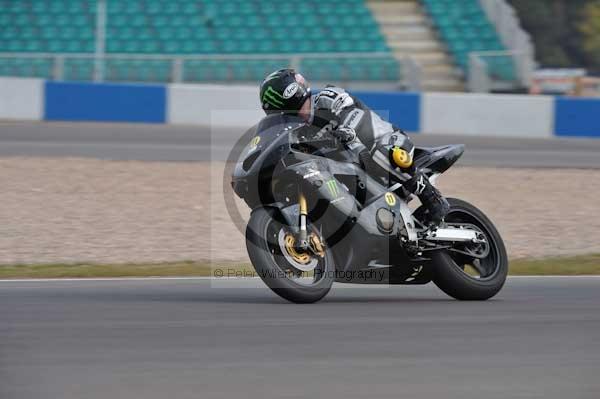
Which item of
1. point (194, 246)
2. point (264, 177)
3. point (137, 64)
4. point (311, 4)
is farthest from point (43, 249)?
point (311, 4)

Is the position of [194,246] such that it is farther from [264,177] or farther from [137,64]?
[137,64]

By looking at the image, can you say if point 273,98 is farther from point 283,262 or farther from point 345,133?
point 283,262

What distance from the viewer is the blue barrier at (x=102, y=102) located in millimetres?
18953

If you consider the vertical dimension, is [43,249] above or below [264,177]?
below

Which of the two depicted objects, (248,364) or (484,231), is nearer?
(248,364)

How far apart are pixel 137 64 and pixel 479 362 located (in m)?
15.8

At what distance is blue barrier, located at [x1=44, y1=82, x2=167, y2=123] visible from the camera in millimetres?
18953

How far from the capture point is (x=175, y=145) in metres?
16.4

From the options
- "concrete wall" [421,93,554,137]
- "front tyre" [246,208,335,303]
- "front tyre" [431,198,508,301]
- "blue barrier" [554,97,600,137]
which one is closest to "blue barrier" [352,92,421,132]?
"concrete wall" [421,93,554,137]

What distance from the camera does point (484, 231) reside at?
680 cm

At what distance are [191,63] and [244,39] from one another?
2.65m

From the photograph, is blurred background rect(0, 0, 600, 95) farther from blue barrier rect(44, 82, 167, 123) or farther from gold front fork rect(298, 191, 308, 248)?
gold front fork rect(298, 191, 308, 248)

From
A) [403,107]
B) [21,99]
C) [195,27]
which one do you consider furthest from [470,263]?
[195,27]

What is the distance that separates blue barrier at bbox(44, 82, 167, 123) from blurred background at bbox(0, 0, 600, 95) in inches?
33.5
